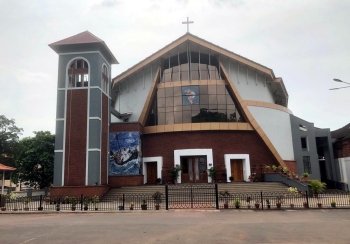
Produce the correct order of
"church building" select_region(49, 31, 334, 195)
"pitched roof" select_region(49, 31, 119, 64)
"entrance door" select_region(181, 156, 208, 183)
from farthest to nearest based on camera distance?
"entrance door" select_region(181, 156, 208, 183) → "pitched roof" select_region(49, 31, 119, 64) → "church building" select_region(49, 31, 334, 195)

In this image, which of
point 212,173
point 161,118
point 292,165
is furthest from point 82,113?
point 292,165

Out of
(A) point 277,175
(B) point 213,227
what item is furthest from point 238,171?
(B) point 213,227

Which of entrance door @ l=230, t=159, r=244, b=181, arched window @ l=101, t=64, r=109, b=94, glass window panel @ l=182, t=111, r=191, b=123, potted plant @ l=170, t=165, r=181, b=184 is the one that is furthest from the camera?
glass window panel @ l=182, t=111, r=191, b=123

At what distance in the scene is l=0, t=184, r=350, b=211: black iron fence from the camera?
17.0m

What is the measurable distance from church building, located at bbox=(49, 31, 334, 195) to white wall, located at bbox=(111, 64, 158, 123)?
118mm

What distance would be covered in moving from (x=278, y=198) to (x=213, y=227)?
24.6 ft

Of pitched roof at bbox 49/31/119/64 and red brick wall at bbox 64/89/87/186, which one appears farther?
pitched roof at bbox 49/31/119/64

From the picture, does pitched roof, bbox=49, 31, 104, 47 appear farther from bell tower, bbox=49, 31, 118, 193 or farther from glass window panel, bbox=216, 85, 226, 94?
glass window panel, bbox=216, 85, 226, 94

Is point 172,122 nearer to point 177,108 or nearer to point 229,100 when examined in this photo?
point 177,108

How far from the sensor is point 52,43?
84.5ft

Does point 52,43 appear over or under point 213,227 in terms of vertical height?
over

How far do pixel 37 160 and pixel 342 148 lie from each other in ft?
105

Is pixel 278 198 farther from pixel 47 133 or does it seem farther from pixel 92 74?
pixel 47 133

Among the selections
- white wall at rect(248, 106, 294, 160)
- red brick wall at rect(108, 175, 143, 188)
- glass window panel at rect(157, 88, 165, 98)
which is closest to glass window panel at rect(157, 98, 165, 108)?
glass window panel at rect(157, 88, 165, 98)
